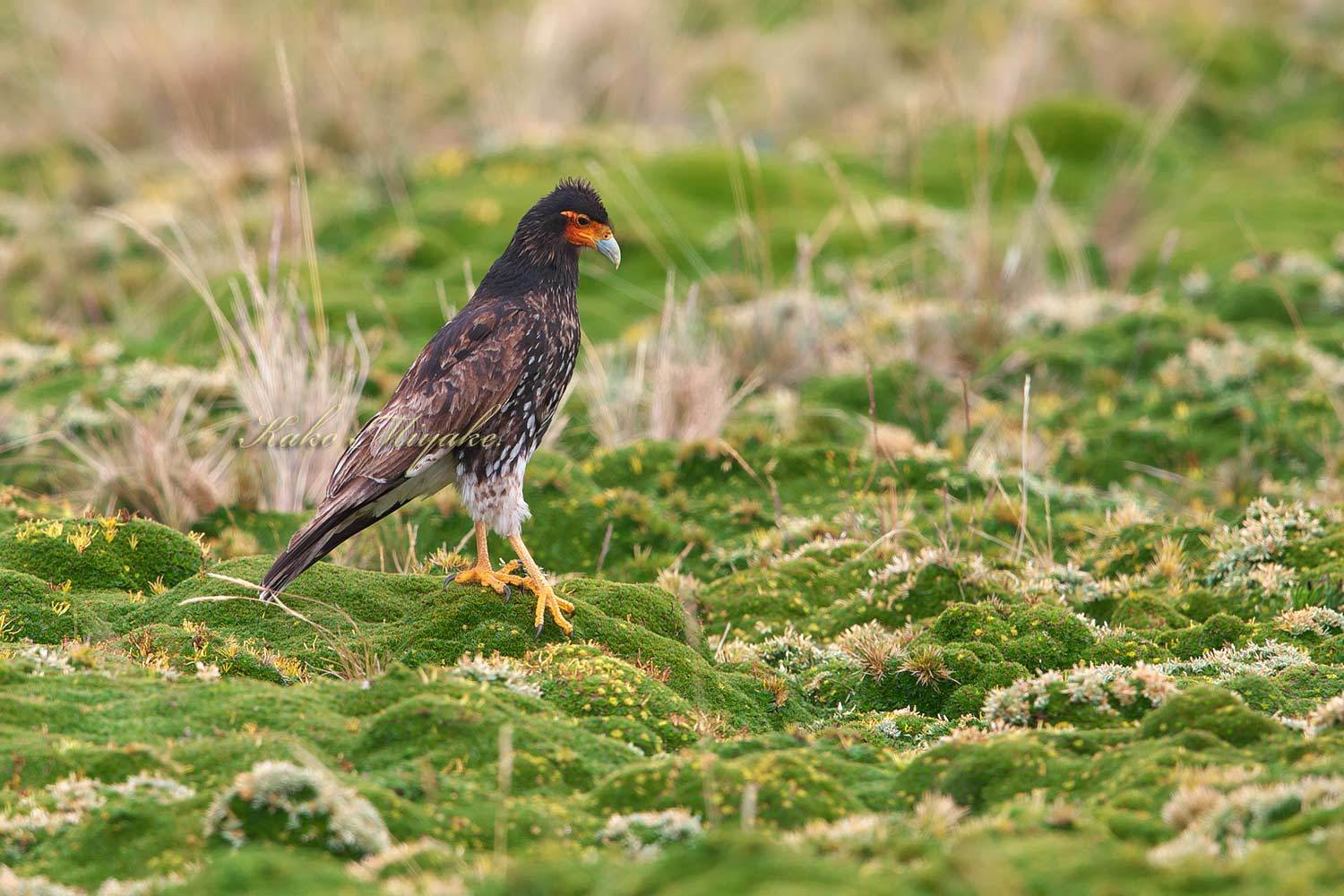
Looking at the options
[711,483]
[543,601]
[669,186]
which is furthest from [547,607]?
[669,186]

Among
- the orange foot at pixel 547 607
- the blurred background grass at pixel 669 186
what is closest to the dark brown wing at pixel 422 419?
the orange foot at pixel 547 607

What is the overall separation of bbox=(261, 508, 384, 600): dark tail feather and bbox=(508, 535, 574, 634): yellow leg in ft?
2.91

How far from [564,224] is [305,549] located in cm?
240

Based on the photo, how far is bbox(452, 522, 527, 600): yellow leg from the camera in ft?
24.5

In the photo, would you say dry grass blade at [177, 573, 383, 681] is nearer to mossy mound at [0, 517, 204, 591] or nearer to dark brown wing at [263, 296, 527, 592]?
dark brown wing at [263, 296, 527, 592]

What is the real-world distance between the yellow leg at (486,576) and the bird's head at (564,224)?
1.64 meters

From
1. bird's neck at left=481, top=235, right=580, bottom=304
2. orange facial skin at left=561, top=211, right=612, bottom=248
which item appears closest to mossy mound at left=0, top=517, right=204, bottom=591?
bird's neck at left=481, top=235, right=580, bottom=304

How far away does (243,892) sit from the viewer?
4570mm

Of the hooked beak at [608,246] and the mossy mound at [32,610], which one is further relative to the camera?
the hooked beak at [608,246]

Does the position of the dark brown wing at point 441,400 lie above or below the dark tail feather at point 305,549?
above

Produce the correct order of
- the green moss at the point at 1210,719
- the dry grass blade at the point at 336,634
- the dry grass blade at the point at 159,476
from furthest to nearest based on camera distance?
the dry grass blade at the point at 159,476 < the dry grass blade at the point at 336,634 < the green moss at the point at 1210,719

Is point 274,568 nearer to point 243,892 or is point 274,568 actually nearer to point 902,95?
point 243,892

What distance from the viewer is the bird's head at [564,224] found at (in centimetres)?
823

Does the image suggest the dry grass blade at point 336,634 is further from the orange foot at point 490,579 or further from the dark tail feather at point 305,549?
the orange foot at point 490,579
